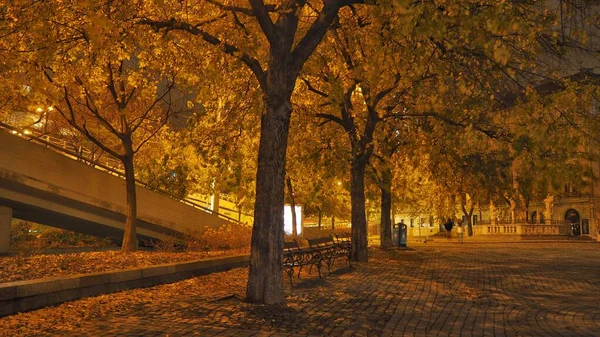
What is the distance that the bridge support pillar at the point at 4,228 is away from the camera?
14.8m

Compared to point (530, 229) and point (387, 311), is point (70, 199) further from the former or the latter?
point (530, 229)

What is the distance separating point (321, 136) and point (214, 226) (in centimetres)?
580

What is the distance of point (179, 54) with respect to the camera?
44.3ft

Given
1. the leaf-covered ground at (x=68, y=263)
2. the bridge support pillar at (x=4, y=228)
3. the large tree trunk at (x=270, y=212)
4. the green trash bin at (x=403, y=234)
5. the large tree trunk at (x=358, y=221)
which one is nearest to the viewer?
the large tree trunk at (x=270, y=212)

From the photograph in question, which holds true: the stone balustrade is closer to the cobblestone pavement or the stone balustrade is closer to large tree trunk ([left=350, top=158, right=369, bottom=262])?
large tree trunk ([left=350, top=158, right=369, bottom=262])

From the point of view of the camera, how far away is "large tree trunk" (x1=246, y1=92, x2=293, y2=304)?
9.12 metres

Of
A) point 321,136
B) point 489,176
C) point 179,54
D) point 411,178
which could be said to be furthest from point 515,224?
point 179,54

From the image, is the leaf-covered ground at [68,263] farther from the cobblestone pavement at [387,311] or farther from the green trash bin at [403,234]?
the green trash bin at [403,234]

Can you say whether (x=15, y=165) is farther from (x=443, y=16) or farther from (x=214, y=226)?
(x=443, y=16)

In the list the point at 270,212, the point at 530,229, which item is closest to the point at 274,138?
the point at 270,212

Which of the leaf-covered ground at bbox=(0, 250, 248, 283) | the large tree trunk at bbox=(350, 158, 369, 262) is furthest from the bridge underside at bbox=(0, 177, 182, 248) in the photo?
the large tree trunk at bbox=(350, 158, 369, 262)

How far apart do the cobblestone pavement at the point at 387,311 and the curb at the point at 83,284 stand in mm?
1115

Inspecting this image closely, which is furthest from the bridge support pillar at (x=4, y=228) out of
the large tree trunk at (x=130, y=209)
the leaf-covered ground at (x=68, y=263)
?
the large tree trunk at (x=130, y=209)

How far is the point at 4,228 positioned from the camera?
15.0 meters
